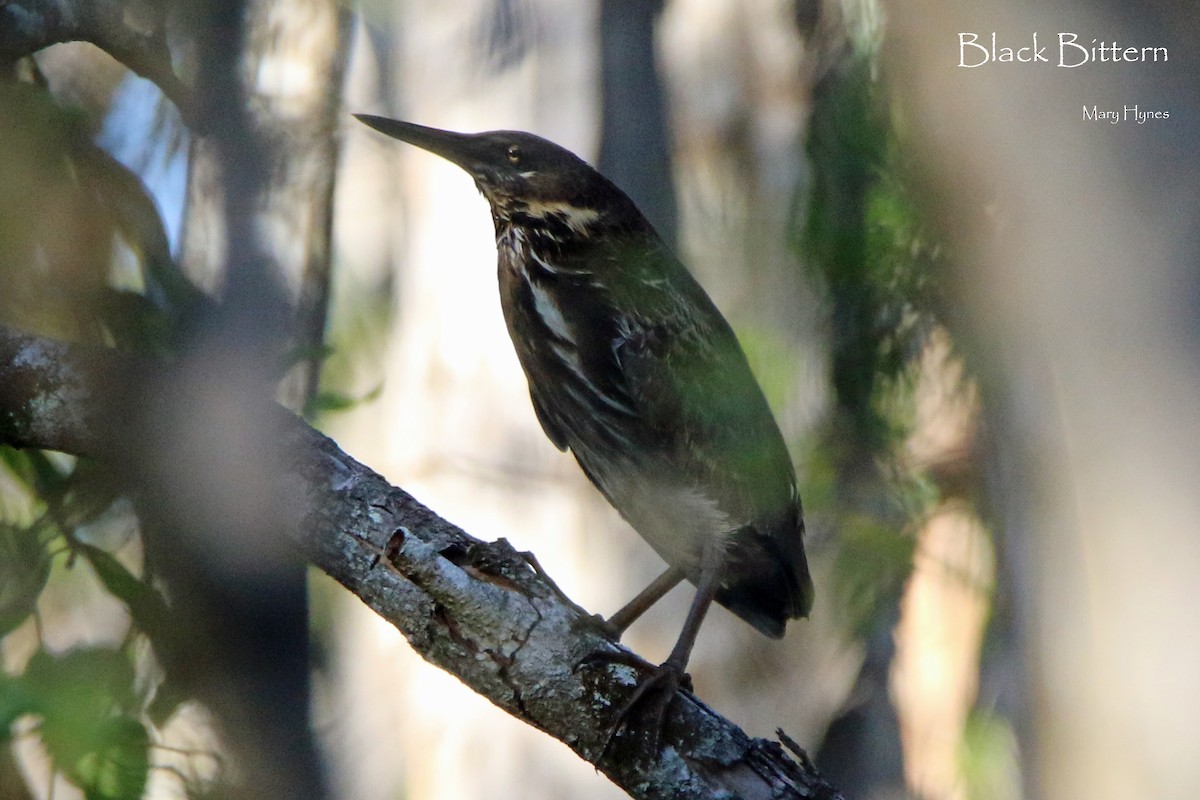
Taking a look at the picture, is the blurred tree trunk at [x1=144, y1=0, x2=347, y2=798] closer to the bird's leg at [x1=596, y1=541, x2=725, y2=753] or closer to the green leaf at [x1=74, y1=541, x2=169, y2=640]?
the green leaf at [x1=74, y1=541, x2=169, y2=640]

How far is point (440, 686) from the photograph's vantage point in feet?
7.50

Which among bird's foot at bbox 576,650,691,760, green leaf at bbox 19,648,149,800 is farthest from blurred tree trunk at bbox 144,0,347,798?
bird's foot at bbox 576,650,691,760

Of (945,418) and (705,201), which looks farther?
(705,201)

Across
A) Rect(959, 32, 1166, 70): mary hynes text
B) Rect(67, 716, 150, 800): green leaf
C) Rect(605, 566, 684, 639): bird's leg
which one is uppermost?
Rect(959, 32, 1166, 70): mary hynes text

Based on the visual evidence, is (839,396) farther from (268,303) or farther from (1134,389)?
(268,303)

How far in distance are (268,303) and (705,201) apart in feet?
3.14

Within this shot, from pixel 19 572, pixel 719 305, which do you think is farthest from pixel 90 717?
pixel 719 305

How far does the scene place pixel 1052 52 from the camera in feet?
5.41

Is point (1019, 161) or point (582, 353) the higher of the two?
point (1019, 161)

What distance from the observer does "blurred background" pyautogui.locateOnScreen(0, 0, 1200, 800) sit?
1.57 meters

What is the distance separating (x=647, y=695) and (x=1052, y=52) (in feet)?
3.79

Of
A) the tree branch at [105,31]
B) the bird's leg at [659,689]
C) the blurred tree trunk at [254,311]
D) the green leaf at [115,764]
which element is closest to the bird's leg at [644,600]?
the bird's leg at [659,689]

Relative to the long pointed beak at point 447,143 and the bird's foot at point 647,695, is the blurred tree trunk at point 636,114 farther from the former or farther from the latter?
the bird's foot at point 647,695

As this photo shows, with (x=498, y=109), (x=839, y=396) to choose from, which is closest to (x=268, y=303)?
(x=498, y=109)
